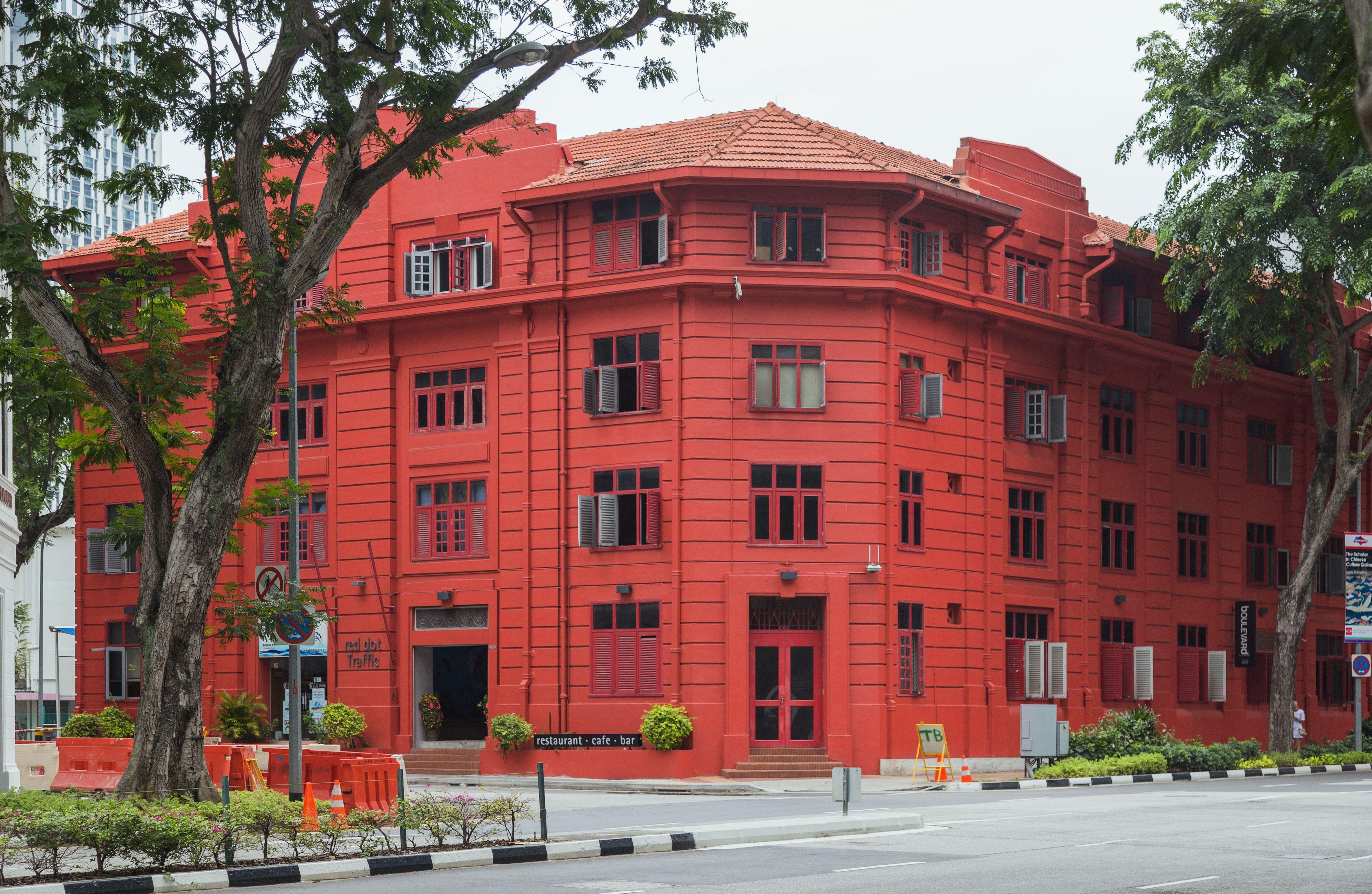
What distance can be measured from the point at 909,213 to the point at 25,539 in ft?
79.5

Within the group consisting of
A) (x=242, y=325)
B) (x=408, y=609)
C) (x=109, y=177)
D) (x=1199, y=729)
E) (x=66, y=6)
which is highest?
(x=66, y=6)

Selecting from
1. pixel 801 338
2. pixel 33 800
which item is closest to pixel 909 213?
pixel 801 338

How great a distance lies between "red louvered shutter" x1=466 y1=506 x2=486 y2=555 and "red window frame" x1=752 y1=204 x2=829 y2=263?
8.64m

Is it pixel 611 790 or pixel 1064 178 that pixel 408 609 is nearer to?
pixel 611 790

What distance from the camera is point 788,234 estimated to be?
34406mm

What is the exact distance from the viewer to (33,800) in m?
16.1

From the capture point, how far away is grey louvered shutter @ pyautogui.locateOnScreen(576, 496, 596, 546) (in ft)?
114

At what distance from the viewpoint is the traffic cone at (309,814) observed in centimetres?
1694

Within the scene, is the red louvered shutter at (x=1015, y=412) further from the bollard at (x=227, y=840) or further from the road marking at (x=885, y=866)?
the bollard at (x=227, y=840)

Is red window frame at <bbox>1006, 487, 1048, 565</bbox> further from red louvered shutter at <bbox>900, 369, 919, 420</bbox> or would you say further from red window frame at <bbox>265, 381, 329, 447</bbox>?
red window frame at <bbox>265, 381, 329, 447</bbox>

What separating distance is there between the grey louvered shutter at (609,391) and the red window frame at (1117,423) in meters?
13.3

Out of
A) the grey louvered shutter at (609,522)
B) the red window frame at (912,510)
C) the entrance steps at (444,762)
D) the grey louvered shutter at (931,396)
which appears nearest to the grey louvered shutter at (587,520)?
the grey louvered shutter at (609,522)

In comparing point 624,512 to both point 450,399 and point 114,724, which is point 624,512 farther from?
point 114,724

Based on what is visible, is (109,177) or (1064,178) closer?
(109,177)
